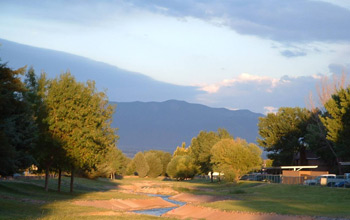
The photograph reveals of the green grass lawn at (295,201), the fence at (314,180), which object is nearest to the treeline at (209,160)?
the fence at (314,180)

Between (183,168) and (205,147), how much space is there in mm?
20760

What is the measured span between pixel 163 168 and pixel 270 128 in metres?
75.5

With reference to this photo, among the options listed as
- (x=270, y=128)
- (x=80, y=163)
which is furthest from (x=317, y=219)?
(x=270, y=128)

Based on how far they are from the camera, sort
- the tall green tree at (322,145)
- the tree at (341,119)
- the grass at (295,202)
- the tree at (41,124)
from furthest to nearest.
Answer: the tall green tree at (322,145), the tree at (341,119), the tree at (41,124), the grass at (295,202)

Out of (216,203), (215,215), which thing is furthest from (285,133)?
(215,215)

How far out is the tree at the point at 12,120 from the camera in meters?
34.5

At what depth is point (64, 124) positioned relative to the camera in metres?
56.4

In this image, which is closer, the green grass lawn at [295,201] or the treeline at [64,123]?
the green grass lawn at [295,201]

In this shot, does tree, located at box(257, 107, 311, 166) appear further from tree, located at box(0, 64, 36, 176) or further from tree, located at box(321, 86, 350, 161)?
tree, located at box(0, 64, 36, 176)

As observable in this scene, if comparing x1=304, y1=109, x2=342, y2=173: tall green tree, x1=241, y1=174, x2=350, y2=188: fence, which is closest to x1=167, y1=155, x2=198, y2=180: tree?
x1=241, y1=174, x2=350, y2=188: fence

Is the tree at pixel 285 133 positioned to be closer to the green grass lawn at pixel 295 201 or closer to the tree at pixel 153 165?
the green grass lawn at pixel 295 201

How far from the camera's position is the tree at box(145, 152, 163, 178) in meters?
172

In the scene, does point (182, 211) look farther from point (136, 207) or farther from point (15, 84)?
point (15, 84)

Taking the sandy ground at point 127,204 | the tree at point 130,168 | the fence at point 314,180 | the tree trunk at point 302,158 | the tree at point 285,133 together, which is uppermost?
the tree at point 285,133
